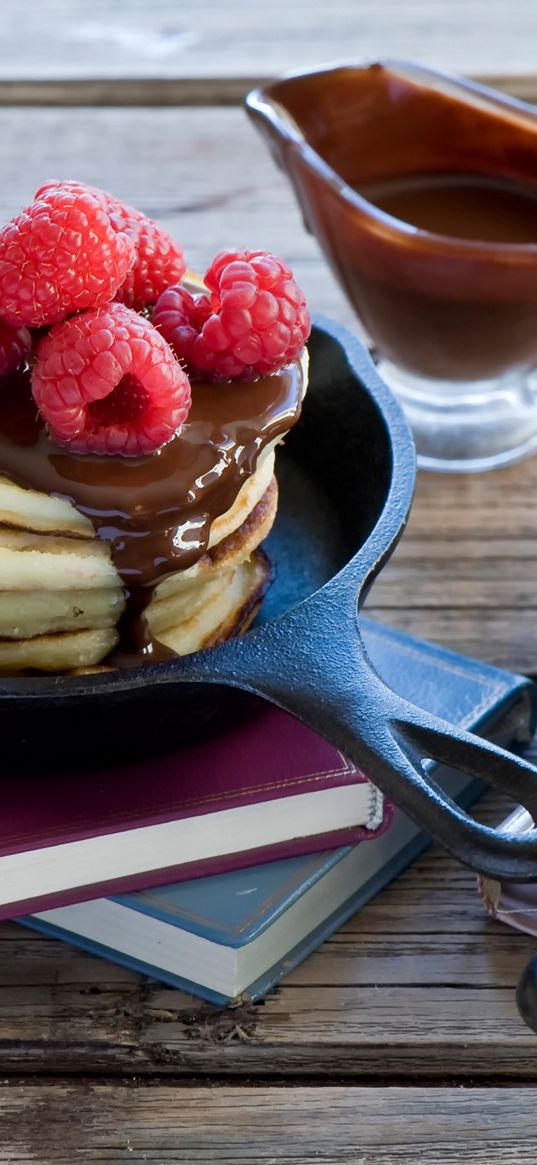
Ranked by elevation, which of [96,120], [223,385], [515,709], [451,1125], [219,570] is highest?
[96,120]

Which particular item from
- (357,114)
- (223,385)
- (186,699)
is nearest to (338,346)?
(223,385)

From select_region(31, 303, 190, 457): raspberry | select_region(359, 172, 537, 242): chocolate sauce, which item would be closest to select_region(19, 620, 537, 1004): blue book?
select_region(31, 303, 190, 457): raspberry

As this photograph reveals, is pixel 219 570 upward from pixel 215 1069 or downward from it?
upward

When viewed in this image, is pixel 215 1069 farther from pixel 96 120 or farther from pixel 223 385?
pixel 96 120

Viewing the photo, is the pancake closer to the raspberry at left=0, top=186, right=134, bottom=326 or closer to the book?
the raspberry at left=0, top=186, right=134, bottom=326

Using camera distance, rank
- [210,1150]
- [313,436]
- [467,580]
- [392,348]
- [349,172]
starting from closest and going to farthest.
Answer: [210,1150]
[313,436]
[467,580]
[392,348]
[349,172]

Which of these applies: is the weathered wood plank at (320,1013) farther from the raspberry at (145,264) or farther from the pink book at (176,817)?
the raspberry at (145,264)
